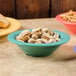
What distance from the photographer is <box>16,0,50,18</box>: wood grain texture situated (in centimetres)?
140

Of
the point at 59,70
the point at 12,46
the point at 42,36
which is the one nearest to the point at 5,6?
the point at 12,46

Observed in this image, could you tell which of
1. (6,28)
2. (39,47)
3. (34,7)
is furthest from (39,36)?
(34,7)

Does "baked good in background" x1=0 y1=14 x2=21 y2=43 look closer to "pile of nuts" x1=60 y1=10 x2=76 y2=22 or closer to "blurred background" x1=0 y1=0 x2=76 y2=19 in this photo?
"pile of nuts" x1=60 y1=10 x2=76 y2=22

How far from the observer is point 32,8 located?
142 centimetres

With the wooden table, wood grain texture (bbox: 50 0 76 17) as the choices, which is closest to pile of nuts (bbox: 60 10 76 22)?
the wooden table

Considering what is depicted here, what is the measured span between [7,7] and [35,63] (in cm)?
68

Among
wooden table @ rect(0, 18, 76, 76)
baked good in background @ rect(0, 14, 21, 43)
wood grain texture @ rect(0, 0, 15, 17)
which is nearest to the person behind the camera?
wooden table @ rect(0, 18, 76, 76)

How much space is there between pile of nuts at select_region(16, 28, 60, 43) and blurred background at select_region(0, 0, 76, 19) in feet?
1.89

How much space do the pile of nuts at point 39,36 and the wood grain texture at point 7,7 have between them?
1.89 ft

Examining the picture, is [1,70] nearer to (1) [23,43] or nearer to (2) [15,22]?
(1) [23,43]

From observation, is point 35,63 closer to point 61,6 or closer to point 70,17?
point 70,17

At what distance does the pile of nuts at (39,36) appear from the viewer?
2.61ft

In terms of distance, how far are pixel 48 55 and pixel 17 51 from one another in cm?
11

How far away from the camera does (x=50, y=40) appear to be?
793 mm
